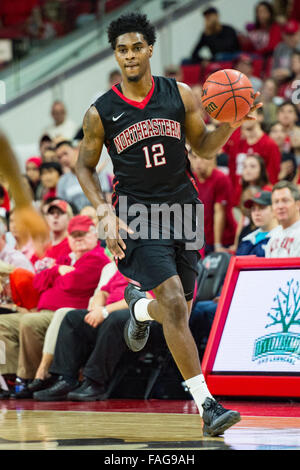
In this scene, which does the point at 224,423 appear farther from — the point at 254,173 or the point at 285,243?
the point at 254,173

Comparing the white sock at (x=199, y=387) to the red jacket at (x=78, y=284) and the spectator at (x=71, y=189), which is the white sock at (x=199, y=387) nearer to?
the red jacket at (x=78, y=284)

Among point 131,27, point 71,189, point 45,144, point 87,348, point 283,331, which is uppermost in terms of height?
point 45,144

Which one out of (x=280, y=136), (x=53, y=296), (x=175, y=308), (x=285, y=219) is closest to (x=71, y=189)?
(x=280, y=136)

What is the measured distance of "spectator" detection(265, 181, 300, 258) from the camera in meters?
7.87

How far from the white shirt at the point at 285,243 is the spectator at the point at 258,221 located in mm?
→ 444

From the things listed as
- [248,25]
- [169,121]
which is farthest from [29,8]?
[169,121]

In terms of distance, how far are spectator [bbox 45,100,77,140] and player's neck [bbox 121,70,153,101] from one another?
9806 millimetres

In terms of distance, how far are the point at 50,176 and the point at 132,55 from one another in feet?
21.5

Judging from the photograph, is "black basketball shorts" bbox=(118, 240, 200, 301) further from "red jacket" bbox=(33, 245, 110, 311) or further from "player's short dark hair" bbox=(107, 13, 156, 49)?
"red jacket" bbox=(33, 245, 110, 311)

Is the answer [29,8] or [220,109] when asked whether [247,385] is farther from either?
[29,8]

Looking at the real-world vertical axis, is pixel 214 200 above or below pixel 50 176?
below

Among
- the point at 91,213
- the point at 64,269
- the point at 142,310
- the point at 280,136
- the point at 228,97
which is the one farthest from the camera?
the point at 280,136

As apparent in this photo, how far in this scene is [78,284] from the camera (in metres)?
8.65

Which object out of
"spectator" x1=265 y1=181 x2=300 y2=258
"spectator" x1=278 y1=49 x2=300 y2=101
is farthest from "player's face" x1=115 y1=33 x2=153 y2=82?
"spectator" x1=278 y1=49 x2=300 y2=101
